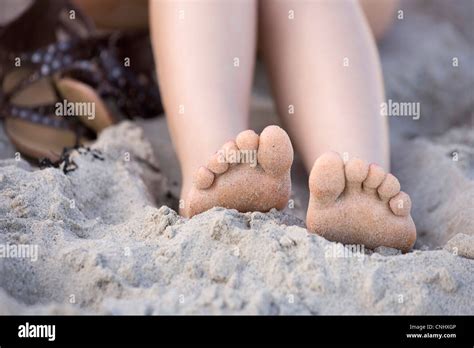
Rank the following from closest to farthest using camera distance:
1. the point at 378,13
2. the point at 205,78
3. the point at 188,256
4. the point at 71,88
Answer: the point at 188,256 → the point at 205,78 → the point at 71,88 → the point at 378,13

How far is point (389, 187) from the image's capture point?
1.01 m

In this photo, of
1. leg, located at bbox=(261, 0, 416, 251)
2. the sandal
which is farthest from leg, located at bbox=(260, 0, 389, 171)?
the sandal

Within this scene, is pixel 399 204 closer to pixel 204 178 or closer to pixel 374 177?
pixel 374 177

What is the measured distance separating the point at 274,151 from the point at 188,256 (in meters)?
0.21

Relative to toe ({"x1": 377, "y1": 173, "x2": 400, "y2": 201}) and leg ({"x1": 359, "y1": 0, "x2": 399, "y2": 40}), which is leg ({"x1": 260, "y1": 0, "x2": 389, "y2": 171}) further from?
leg ({"x1": 359, "y1": 0, "x2": 399, "y2": 40})

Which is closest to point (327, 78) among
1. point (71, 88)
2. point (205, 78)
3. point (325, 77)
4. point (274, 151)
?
point (325, 77)

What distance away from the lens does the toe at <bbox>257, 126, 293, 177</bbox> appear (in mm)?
1018

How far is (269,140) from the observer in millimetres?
1016

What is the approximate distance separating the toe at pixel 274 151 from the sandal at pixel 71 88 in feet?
2.22

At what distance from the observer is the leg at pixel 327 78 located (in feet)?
4.19

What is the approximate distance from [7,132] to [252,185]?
33.7 inches
